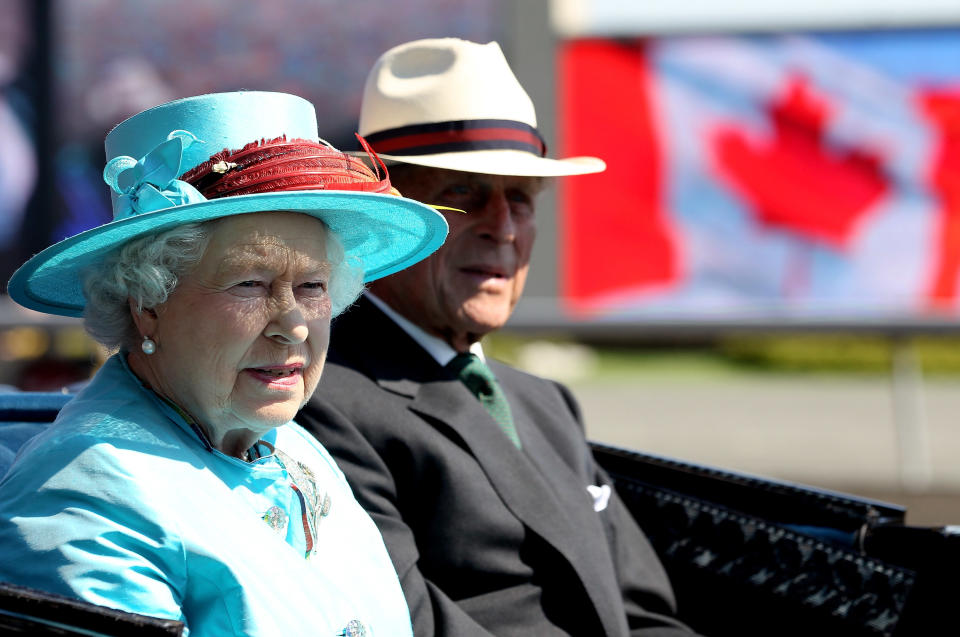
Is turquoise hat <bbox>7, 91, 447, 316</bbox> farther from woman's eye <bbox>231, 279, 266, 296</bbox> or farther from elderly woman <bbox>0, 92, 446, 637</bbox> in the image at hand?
woman's eye <bbox>231, 279, 266, 296</bbox>

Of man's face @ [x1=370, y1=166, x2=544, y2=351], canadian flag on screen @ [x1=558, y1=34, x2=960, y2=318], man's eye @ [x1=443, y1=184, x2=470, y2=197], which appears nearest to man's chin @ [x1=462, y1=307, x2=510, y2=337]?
man's face @ [x1=370, y1=166, x2=544, y2=351]

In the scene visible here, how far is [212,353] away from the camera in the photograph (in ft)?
5.90

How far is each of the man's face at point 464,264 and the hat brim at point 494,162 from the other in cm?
5

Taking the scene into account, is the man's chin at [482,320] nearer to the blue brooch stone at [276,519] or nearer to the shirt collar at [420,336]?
the shirt collar at [420,336]

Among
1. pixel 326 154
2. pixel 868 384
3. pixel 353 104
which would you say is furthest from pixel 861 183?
pixel 326 154

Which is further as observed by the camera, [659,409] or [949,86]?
[659,409]

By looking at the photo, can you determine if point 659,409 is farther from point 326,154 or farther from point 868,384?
point 326,154

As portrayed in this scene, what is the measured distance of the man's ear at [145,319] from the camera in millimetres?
1823

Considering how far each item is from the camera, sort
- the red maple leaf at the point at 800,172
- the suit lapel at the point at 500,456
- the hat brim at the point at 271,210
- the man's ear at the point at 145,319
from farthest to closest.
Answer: the red maple leaf at the point at 800,172, the suit lapel at the point at 500,456, the man's ear at the point at 145,319, the hat brim at the point at 271,210

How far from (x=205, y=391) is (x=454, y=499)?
2.44 ft

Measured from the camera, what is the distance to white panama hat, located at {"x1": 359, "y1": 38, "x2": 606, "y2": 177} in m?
2.72

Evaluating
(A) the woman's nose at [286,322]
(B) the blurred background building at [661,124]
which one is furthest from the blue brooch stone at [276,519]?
(B) the blurred background building at [661,124]

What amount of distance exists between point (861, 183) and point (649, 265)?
148 centimetres

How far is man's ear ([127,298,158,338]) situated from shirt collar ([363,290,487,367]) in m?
0.89
